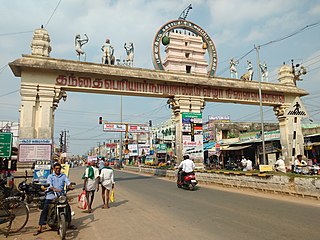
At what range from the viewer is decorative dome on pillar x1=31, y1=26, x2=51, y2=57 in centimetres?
1528

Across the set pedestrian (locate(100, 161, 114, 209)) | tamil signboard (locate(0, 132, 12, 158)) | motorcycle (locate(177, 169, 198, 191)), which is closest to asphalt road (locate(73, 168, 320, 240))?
pedestrian (locate(100, 161, 114, 209))

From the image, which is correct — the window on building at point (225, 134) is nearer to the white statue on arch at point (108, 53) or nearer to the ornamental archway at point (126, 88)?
the ornamental archway at point (126, 88)

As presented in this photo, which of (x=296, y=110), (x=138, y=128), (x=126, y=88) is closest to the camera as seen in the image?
(x=296, y=110)

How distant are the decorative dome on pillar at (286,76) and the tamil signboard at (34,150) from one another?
794 inches

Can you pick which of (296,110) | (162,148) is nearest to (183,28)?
(296,110)

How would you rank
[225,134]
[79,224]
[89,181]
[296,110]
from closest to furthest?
[79,224] < [89,181] < [296,110] < [225,134]

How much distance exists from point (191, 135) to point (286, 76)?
1127 centimetres

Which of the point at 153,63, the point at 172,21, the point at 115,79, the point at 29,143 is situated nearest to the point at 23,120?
the point at 29,143

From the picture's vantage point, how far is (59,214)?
18.8 feet

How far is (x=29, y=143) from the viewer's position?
1085 cm

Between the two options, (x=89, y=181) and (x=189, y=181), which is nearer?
(x=89, y=181)

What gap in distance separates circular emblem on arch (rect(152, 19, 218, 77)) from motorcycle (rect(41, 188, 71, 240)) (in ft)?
47.8

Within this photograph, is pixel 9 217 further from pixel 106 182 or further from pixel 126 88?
pixel 126 88

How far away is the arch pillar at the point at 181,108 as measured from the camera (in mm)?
18109
